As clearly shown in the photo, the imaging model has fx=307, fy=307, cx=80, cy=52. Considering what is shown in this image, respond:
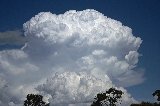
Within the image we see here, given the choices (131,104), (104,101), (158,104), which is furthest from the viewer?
(104,101)

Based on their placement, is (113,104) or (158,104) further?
(113,104)

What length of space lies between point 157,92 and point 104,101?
779 inches

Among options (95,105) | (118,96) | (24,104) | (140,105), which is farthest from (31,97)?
(140,105)

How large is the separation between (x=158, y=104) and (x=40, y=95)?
46.7m

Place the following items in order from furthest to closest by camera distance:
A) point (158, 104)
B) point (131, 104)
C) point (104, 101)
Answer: point (104, 101)
point (131, 104)
point (158, 104)

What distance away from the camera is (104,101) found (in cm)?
11456

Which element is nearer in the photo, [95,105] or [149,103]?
[149,103]

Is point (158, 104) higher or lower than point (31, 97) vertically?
lower

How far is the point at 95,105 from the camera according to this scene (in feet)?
395

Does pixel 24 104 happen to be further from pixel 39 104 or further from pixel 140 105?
pixel 140 105

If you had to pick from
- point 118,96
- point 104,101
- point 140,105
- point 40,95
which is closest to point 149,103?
point 140,105

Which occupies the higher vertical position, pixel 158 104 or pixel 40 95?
pixel 40 95

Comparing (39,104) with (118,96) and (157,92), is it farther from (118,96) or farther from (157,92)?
(157,92)

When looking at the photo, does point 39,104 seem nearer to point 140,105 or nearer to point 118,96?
point 118,96
